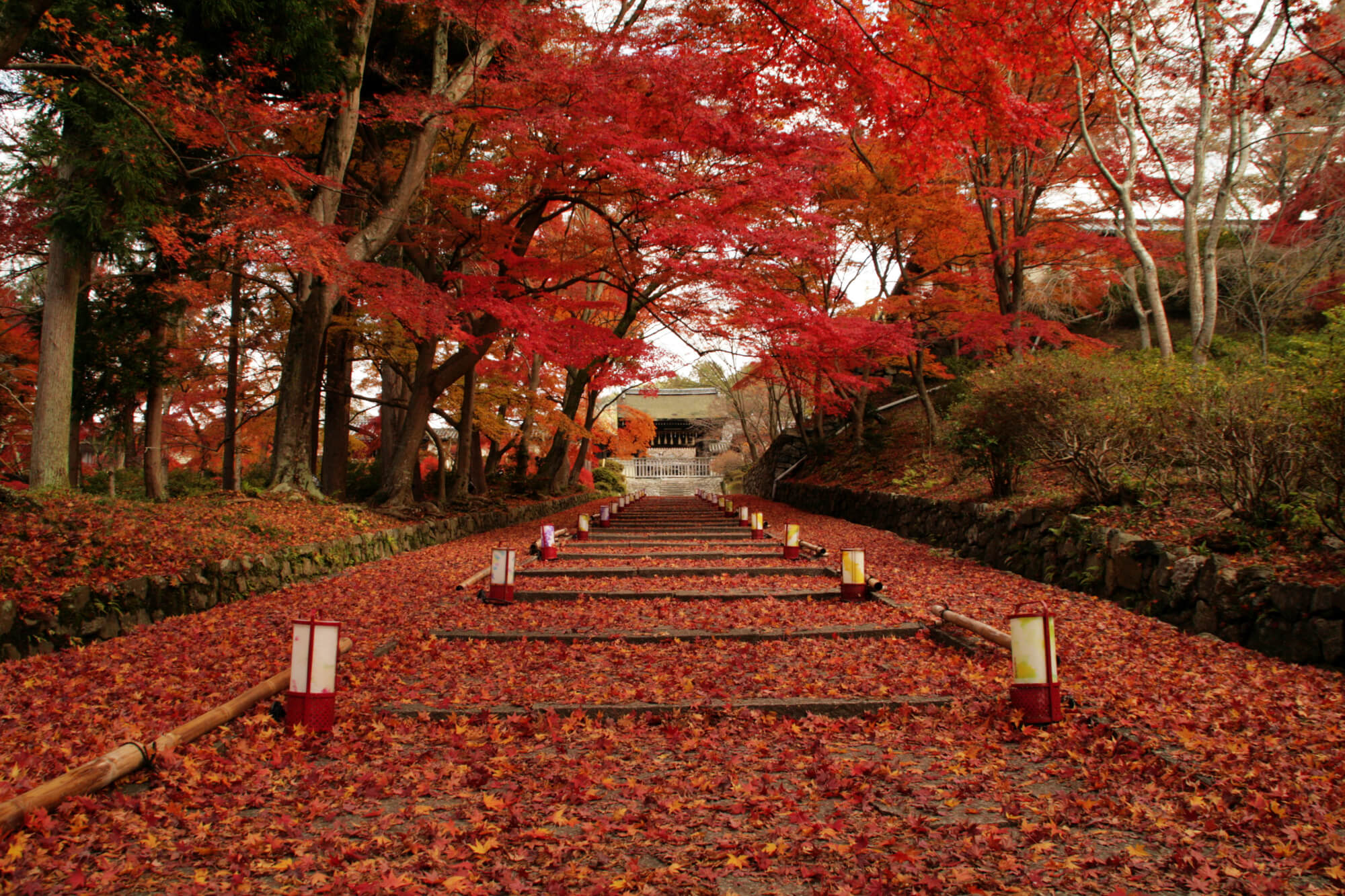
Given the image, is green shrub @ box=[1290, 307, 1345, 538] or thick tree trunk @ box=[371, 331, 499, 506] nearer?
green shrub @ box=[1290, 307, 1345, 538]

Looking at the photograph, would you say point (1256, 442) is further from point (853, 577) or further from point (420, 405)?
point (420, 405)

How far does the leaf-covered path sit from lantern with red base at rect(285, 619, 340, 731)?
10 cm

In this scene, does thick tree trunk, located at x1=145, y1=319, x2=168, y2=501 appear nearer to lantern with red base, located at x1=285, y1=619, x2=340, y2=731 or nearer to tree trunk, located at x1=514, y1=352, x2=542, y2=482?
tree trunk, located at x1=514, y1=352, x2=542, y2=482

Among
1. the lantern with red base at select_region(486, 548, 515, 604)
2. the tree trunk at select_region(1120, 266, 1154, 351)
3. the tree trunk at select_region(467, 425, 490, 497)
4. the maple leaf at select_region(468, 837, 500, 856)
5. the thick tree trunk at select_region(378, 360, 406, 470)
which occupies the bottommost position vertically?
the maple leaf at select_region(468, 837, 500, 856)

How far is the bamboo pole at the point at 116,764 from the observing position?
2514mm

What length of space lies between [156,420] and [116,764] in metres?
10.9

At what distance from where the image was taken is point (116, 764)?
2902mm

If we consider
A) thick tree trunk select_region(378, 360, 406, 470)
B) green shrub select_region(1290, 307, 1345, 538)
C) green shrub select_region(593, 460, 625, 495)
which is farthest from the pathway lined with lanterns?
green shrub select_region(593, 460, 625, 495)

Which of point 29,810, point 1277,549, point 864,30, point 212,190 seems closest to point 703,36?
point 864,30

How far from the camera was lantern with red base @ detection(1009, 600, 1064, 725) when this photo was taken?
143 inches

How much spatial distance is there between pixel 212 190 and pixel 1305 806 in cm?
1415

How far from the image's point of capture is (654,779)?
312 centimetres

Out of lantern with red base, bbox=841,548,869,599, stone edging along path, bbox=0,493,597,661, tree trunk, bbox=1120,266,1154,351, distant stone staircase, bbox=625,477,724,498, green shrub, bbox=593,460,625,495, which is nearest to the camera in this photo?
stone edging along path, bbox=0,493,597,661

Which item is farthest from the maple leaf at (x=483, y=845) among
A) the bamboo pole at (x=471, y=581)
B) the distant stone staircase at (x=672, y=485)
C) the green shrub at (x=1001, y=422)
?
the distant stone staircase at (x=672, y=485)
